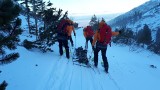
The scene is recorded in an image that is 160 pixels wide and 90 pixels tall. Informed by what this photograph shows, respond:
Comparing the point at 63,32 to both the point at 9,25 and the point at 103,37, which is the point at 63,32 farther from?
the point at 9,25

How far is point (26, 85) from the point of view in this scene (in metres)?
7.87

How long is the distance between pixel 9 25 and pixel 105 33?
6.84 meters

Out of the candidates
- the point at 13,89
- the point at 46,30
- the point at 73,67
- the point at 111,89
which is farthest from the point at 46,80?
the point at 46,30

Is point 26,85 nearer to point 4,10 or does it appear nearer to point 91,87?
point 91,87

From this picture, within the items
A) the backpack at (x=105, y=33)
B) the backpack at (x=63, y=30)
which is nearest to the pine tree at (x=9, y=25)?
the backpack at (x=105, y=33)

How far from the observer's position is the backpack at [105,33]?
37.8 ft

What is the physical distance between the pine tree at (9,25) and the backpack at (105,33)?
658 cm

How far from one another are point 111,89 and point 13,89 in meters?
3.32

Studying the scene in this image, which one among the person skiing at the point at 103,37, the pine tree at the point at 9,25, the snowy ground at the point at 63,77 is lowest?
the snowy ground at the point at 63,77

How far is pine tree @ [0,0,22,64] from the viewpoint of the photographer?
15.6 feet

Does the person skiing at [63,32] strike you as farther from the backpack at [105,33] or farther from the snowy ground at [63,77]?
the backpack at [105,33]

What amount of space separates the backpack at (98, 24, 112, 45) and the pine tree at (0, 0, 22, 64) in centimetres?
658

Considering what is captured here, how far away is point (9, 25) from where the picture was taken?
5199 millimetres

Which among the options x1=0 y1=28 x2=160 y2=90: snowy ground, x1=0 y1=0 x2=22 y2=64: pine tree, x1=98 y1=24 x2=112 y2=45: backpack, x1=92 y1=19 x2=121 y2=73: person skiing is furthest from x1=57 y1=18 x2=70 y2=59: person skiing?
x1=0 y1=0 x2=22 y2=64: pine tree
